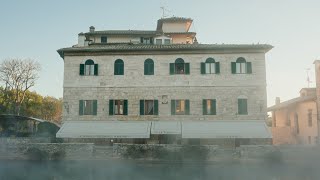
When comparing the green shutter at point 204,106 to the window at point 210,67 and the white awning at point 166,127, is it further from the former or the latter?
the window at point 210,67

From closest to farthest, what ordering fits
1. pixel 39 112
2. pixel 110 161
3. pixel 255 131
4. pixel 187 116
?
pixel 110 161
pixel 255 131
pixel 187 116
pixel 39 112

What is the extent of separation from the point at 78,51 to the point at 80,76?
7.57 ft

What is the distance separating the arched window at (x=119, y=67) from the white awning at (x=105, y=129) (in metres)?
4.54

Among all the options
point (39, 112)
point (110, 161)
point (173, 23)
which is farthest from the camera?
point (39, 112)

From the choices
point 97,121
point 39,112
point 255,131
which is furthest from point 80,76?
point 39,112

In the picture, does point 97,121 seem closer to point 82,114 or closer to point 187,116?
point 82,114

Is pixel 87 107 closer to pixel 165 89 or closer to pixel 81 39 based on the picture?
pixel 165 89

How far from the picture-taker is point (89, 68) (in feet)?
105

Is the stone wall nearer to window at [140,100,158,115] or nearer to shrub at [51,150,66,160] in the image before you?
Result: window at [140,100,158,115]

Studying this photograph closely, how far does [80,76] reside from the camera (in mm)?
31859

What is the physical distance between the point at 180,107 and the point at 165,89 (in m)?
2.07

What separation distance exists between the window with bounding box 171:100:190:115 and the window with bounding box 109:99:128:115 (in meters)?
4.15

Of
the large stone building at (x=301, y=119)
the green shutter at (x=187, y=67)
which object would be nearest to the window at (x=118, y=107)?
the green shutter at (x=187, y=67)

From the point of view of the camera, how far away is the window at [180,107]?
101 ft
